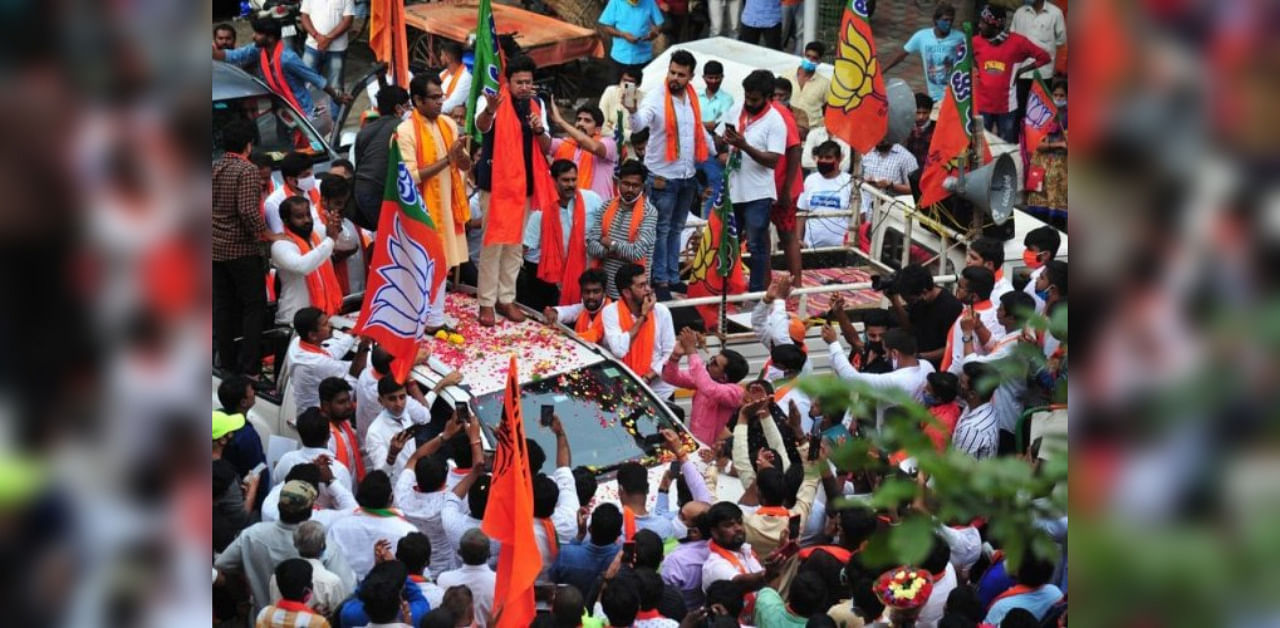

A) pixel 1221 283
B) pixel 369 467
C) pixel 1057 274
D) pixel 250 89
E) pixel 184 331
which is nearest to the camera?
pixel 1221 283

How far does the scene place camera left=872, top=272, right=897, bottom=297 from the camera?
1010 centimetres

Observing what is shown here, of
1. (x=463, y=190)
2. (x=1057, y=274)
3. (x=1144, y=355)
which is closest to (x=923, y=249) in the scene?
(x=1057, y=274)

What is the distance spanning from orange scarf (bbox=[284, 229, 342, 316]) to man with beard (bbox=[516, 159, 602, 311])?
130 cm

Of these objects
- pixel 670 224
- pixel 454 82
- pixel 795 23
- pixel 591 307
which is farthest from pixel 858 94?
pixel 795 23

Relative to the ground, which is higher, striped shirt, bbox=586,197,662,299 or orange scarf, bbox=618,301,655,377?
striped shirt, bbox=586,197,662,299

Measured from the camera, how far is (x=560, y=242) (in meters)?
10.4

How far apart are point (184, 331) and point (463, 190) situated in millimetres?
8243

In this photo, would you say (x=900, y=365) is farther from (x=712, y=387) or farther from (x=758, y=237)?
(x=758, y=237)

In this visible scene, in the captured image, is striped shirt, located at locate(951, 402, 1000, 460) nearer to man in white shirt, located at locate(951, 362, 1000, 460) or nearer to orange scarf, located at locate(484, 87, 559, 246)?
man in white shirt, located at locate(951, 362, 1000, 460)

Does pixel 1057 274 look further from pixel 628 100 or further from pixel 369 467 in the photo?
pixel 628 100

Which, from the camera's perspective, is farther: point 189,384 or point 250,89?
point 250,89

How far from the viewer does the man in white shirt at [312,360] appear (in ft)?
28.7

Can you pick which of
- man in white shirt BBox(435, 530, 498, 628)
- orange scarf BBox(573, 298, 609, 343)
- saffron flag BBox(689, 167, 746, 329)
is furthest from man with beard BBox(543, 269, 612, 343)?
man in white shirt BBox(435, 530, 498, 628)

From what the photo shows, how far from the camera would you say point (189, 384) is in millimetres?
1349
